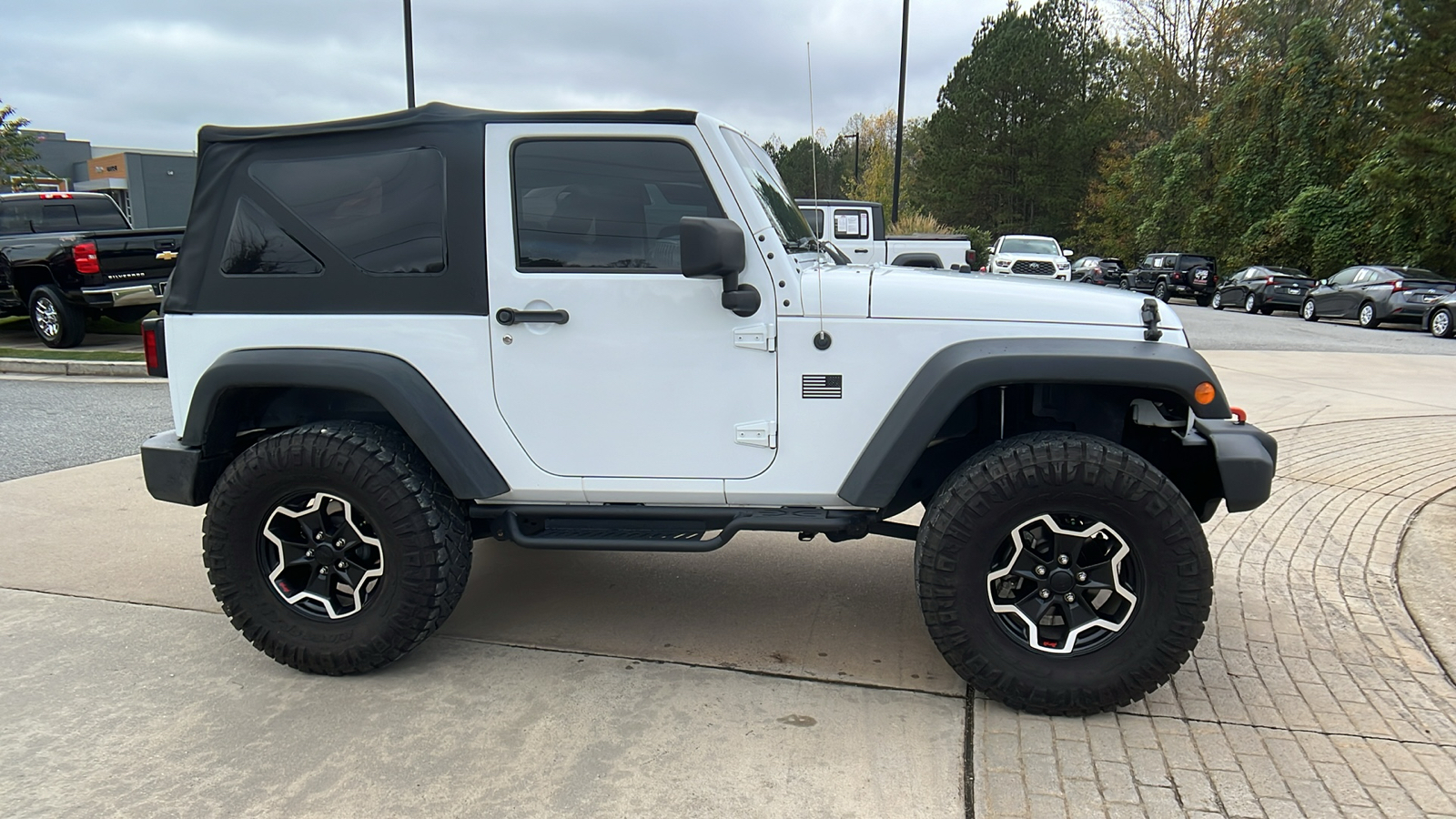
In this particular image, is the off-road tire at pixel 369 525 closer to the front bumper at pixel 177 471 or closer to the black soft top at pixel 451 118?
→ the front bumper at pixel 177 471

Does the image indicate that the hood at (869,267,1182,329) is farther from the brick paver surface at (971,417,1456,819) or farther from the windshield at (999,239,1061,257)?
the windshield at (999,239,1061,257)

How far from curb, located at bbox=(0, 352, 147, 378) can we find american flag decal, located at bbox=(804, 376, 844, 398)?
386 inches

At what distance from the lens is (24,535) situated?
16.4ft

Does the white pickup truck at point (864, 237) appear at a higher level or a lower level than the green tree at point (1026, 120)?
lower

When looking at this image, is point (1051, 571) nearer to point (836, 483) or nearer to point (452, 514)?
point (836, 483)

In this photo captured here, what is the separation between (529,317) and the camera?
323cm

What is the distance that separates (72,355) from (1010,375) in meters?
12.1

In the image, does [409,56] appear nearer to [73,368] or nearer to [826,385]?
[73,368]

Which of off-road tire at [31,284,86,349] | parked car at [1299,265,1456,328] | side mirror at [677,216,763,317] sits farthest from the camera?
parked car at [1299,265,1456,328]

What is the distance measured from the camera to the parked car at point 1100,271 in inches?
1330

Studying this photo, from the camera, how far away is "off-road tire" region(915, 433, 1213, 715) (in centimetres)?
297

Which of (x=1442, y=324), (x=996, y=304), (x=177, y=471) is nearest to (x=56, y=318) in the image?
(x=177, y=471)

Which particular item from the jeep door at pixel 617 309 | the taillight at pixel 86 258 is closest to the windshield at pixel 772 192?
the jeep door at pixel 617 309

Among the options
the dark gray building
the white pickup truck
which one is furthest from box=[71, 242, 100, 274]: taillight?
the dark gray building
